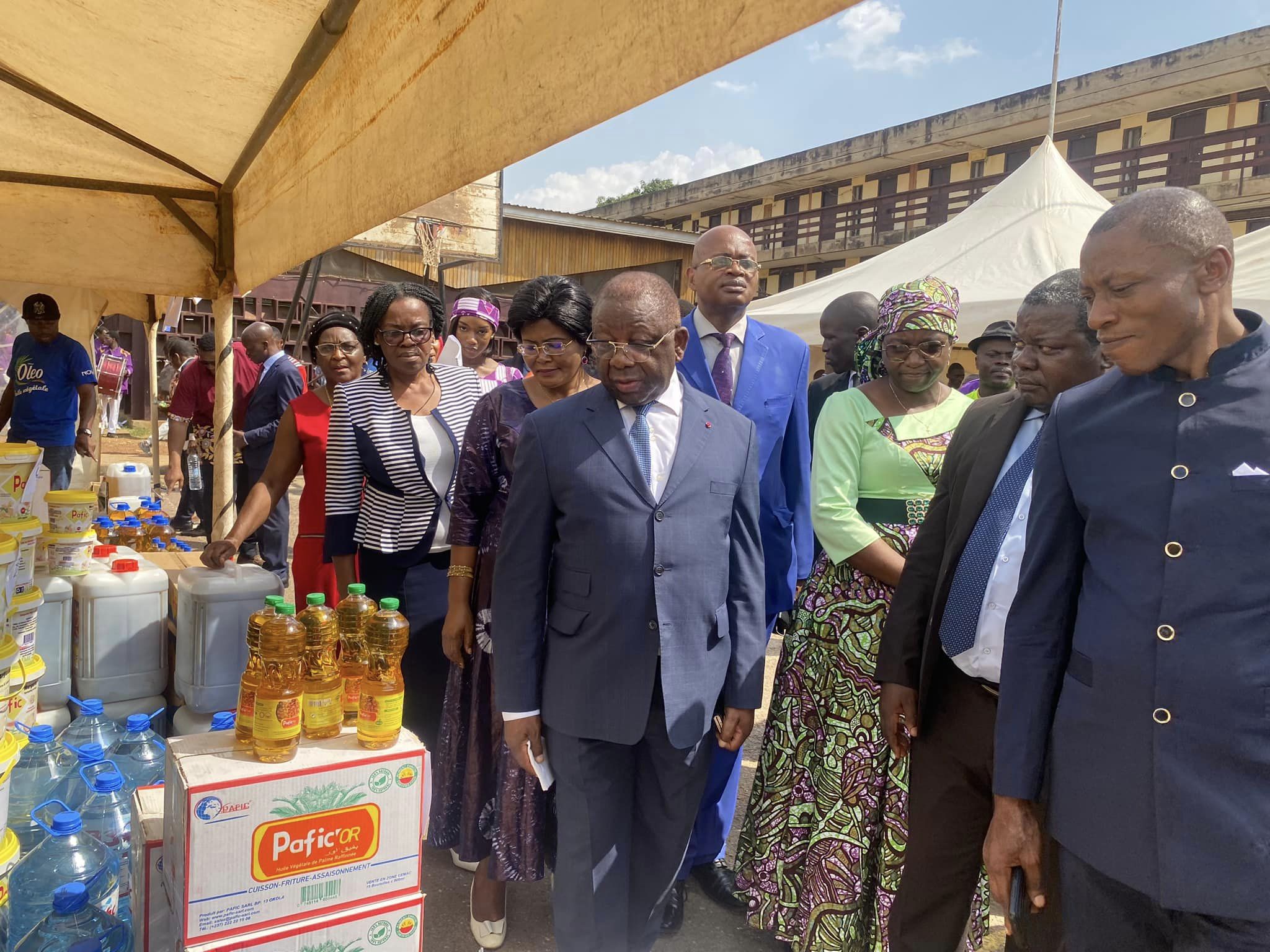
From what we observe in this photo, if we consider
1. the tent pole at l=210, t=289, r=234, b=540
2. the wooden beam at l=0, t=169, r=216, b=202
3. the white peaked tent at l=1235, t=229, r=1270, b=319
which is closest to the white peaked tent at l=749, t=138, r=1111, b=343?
the white peaked tent at l=1235, t=229, r=1270, b=319

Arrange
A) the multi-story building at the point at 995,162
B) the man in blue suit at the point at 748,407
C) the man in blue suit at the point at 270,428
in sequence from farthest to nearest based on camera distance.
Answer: the multi-story building at the point at 995,162, the man in blue suit at the point at 270,428, the man in blue suit at the point at 748,407

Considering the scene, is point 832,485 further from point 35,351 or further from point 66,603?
point 35,351

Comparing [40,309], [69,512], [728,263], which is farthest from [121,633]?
[40,309]

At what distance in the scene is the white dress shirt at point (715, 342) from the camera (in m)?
3.00

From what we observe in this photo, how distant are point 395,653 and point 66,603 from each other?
5.50 feet

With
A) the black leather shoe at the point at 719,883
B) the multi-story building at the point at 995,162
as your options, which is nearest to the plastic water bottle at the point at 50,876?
the black leather shoe at the point at 719,883

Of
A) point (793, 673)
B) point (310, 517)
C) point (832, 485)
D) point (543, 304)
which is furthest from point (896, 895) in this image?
point (310, 517)

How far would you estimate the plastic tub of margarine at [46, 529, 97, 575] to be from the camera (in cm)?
320

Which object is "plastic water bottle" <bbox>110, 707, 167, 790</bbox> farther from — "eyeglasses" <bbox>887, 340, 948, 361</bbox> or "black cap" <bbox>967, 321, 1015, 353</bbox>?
"black cap" <bbox>967, 321, 1015, 353</bbox>

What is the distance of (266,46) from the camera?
7.54 ft

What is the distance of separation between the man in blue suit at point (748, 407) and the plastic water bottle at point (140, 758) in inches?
73.7

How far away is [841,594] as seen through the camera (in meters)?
2.58

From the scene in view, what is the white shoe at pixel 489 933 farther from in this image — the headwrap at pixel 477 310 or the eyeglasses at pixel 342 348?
the headwrap at pixel 477 310

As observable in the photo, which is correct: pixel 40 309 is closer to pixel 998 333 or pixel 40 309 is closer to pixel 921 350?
pixel 921 350
